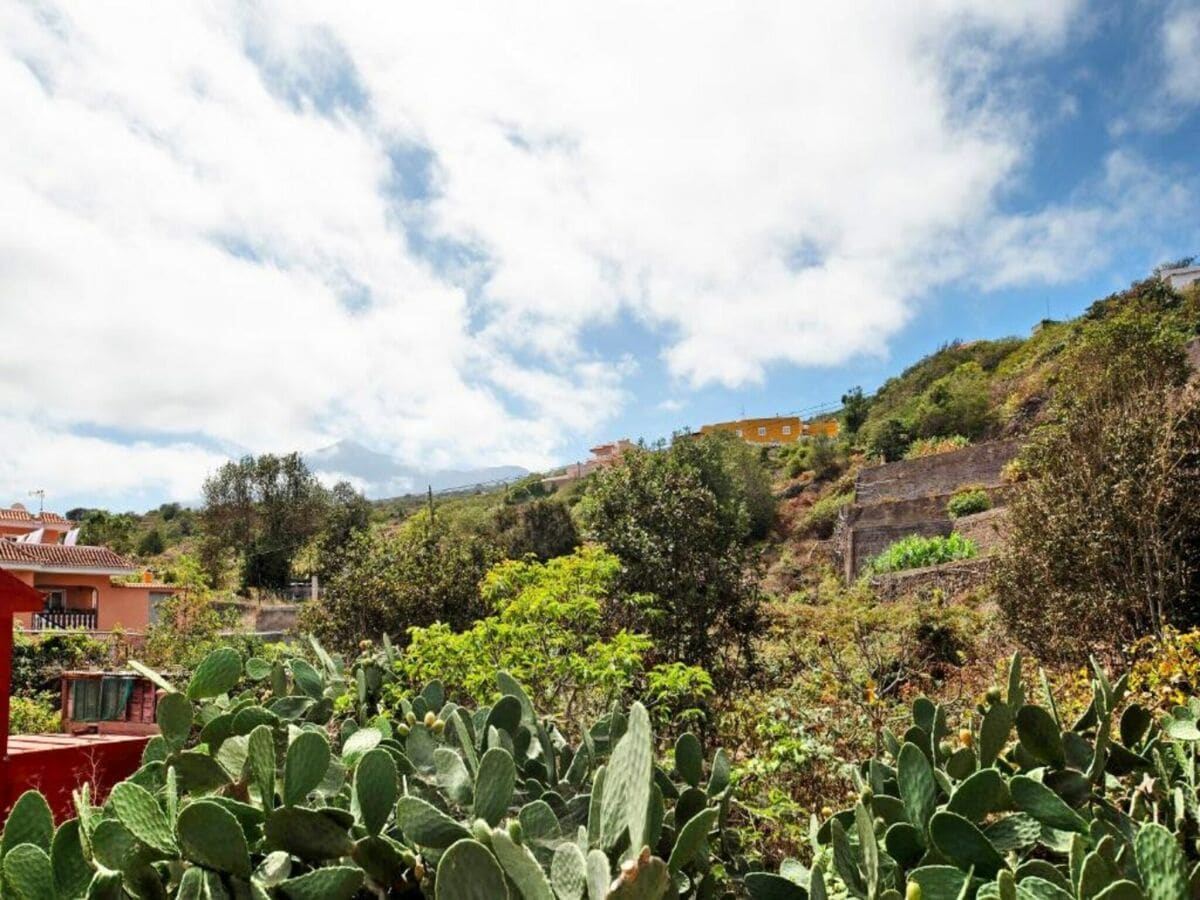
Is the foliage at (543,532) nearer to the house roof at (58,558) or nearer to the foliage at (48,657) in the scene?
the house roof at (58,558)

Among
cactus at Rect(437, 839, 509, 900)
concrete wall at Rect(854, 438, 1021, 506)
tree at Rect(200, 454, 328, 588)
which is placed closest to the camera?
cactus at Rect(437, 839, 509, 900)

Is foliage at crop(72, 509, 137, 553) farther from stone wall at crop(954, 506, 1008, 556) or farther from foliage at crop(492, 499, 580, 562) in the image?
stone wall at crop(954, 506, 1008, 556)

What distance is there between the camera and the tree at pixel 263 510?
113ft

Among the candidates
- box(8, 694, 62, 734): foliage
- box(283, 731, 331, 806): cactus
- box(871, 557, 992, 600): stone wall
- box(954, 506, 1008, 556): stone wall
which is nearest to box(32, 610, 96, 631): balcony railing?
box(8, 694, 62, 734): foliage

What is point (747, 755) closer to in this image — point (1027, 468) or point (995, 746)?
point (995, 746)

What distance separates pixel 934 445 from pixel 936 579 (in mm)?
12190

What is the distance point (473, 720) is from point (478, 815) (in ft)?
1.79

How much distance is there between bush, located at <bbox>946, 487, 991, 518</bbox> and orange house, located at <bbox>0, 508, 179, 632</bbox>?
18.3 metres

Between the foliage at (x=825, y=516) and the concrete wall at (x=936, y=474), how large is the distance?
1.22 meters

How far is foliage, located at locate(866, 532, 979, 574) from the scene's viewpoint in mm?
16500

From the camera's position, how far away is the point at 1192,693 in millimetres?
5148

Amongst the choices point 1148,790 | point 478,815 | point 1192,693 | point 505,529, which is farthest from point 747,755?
point 505,529

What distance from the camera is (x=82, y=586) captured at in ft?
69.8

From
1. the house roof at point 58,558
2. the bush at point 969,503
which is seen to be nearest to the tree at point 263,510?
the house roof at point 58,558
